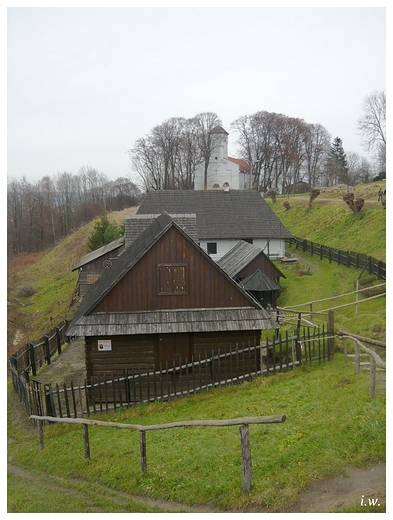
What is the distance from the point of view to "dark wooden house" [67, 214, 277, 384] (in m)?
14.5

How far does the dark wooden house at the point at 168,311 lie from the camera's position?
47.6ft

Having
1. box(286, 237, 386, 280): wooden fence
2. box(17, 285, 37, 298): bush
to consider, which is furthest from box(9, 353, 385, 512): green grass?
box(17, 285, 37, 298): bush

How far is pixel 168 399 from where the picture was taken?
46.0ft

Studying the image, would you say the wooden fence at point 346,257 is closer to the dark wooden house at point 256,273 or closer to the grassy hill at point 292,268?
the grassy hill at point 292,268

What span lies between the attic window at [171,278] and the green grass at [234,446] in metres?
3.43

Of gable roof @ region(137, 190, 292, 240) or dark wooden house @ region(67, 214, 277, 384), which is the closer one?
dark wooden house @ region(67, 214, 277, 384)

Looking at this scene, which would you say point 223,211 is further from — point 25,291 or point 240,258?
point 25,291

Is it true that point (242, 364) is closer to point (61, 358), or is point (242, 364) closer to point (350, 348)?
point (350, 348)

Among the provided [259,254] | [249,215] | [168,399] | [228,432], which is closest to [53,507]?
[228,432]

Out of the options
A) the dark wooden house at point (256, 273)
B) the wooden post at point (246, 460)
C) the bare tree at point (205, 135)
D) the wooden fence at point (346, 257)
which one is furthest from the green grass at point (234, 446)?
the bare tree at point (205, 135)

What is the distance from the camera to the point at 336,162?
7250 cm

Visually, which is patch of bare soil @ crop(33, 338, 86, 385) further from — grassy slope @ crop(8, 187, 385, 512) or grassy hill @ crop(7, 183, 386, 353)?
grassy hill @ crop(7, 183, 386, 353)

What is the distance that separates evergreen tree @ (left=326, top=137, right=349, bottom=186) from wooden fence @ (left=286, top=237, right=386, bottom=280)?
3273 cm

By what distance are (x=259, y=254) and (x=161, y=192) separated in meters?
15.9
